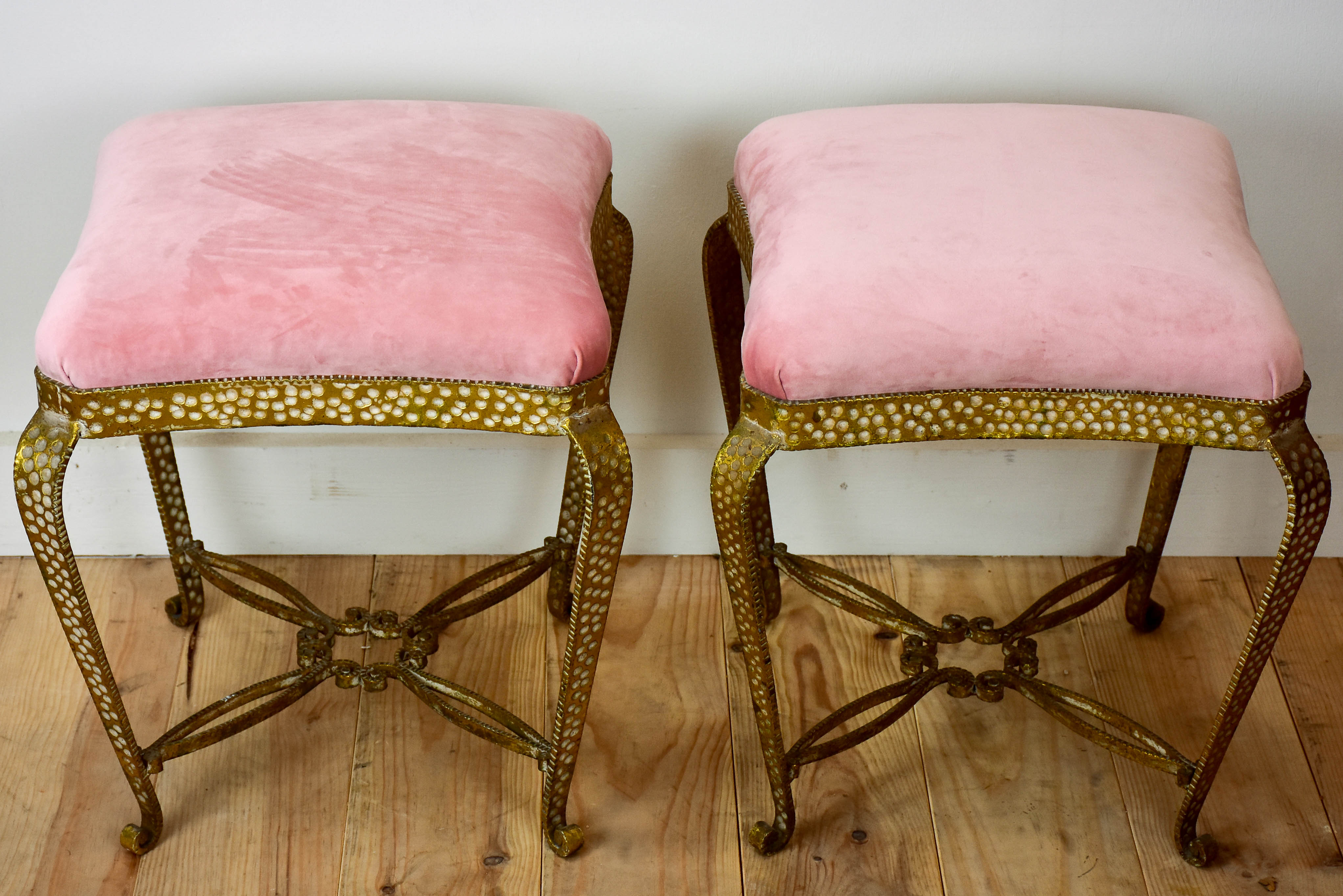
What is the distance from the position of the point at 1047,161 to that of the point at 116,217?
0.67m

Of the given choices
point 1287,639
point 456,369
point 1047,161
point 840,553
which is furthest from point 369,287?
point 1287,639

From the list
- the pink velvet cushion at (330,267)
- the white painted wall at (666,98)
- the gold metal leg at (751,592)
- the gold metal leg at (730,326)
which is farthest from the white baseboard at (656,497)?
the pink velvet cushion at (330,267)

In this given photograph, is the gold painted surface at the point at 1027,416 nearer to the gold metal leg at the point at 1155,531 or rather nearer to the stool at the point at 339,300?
the stool at the point at 339,300

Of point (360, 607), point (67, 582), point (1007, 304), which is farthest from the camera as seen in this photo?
point (360, 607)

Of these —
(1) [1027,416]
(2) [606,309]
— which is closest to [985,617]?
(1) [1027,416]

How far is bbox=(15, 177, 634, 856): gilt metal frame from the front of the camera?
2.76 ft

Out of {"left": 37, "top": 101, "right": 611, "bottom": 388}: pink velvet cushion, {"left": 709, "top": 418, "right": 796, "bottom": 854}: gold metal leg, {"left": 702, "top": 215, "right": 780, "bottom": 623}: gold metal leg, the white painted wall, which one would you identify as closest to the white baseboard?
the white painted wall

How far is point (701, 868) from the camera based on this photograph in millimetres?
1074

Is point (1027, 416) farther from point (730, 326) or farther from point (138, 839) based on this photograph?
point (138, 839)

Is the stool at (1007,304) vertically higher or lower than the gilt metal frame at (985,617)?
higher

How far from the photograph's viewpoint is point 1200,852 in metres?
1.07

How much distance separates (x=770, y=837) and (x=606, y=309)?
483mm

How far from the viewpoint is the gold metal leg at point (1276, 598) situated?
844 millimetres

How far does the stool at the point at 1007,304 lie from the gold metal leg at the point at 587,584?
0.07 metres
